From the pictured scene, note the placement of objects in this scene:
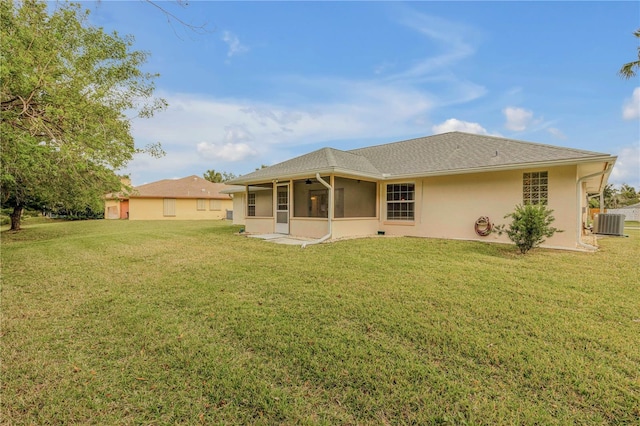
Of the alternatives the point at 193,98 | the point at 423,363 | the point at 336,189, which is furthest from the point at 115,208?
the point at 423,363

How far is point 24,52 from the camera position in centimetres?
510

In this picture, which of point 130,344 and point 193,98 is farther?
point 193,98

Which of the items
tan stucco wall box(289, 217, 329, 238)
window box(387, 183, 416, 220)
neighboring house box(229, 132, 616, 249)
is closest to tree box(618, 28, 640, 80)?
neighboring house box(229, 132, 616, 249)

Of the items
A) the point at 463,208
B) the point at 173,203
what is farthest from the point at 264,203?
the point at 173,203

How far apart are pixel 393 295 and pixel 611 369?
7.93 feet

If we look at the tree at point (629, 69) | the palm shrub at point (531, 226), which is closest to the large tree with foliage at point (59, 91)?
the palm shrub at point (531, 226)

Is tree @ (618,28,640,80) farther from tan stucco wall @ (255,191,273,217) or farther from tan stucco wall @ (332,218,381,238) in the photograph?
tan stucco wall @ (255,191,273,217)

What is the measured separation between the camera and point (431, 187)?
35.6 feet

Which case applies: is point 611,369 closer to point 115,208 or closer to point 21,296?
point 21,296

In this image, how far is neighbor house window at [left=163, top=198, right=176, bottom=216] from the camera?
1086 inches

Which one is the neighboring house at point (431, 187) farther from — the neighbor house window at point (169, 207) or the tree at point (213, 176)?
the tree at point (213, 176)

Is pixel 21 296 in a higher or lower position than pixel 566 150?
lower

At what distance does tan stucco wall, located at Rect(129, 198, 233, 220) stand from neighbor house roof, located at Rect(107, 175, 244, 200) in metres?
0.54

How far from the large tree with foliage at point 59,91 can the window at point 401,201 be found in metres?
9.28
